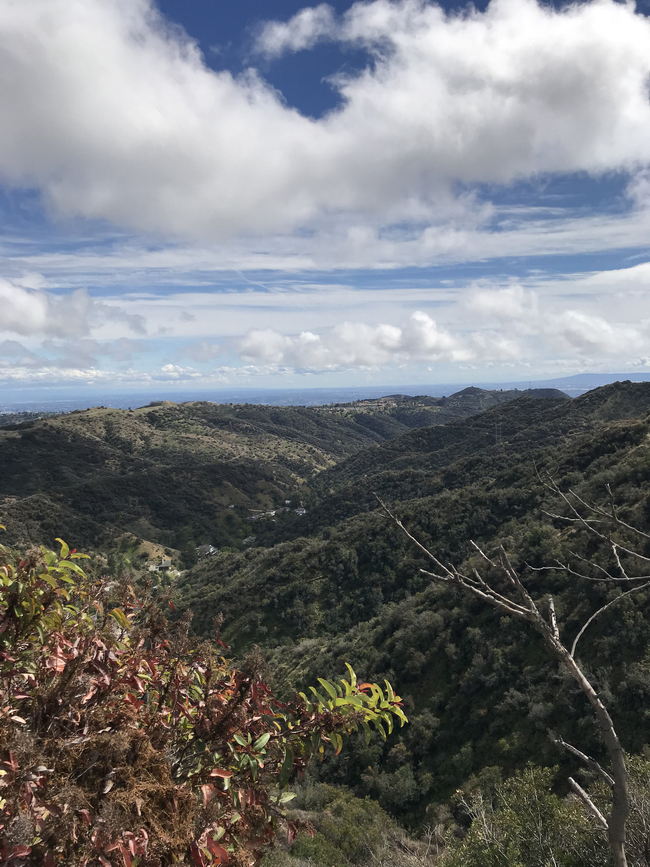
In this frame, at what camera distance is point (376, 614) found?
120ft

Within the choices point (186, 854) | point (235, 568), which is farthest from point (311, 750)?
point (235, 568)

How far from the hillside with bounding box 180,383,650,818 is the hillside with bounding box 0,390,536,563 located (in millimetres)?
26021

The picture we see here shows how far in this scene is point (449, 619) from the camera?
26.9 m

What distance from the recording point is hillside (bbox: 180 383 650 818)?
18359 millimetres

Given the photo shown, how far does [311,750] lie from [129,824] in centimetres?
110

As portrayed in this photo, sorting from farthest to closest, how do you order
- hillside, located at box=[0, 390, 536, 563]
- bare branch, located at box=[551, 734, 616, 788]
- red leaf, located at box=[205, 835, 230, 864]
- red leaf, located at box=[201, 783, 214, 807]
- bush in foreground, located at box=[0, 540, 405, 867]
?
hillside, located at box=[0, 390, 536, 563], bare branch, located at box=[551, 734, 616, 788], red leaf, located at box=[201, 783, 214, 807], red leaf, located at box=[205, 835, 230, 864], bush in foreground, located at box=[0, 540, 405, 867]

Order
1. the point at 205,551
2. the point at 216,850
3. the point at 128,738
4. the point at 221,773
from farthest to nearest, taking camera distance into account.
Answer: the point at 205,551
the point at 221,773
the point at 128,738
the point at 216,850

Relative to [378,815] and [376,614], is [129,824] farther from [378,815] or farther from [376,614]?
[376,614]

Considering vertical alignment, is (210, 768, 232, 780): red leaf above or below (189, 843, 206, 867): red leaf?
above

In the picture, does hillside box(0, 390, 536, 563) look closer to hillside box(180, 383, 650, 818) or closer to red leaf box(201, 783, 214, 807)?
hillside box(180, 383, 650, 818)

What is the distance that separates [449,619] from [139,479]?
287ft

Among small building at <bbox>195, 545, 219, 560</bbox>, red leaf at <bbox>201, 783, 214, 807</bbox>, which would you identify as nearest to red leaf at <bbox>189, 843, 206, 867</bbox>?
red leaf at <bbox>201, 783, 214, 807</bbox>

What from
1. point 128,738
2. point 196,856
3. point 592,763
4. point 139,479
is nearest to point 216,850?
point 196,856

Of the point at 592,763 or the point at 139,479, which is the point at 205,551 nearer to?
the point at 139,479
